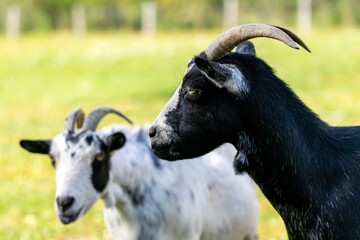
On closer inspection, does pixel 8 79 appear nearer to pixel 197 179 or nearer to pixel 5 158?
pixel 5 158

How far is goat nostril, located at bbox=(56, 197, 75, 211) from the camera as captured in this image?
6.78m

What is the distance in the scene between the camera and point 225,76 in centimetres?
485

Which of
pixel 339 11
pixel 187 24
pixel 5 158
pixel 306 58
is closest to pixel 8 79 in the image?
pixel 306 58

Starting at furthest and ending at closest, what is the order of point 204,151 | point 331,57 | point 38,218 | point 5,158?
point 331,57 → point 5,158 → point 38,218 → point 204,151

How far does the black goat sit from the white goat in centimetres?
195

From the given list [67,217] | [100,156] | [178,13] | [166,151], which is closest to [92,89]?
[100,156]

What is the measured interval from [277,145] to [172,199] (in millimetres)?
2335

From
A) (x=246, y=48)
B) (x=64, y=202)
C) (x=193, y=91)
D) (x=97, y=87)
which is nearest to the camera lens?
(x=193, y=91)

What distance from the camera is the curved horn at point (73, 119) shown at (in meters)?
7.52

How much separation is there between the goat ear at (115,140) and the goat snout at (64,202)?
626 millimetres

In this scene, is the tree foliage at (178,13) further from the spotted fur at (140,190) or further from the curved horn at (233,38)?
the curved horn at (233,38)

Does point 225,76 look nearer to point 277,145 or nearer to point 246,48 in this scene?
point 277,145

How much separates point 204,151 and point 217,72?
57cm

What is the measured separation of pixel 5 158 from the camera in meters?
14.2
